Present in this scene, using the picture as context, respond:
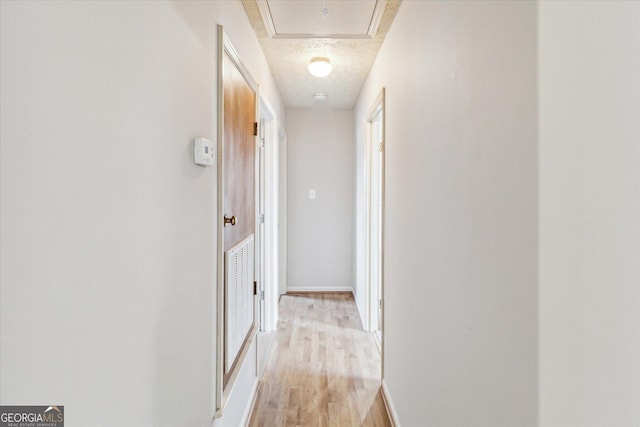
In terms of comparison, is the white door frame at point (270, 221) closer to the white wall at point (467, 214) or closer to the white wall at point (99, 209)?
the white wall at point (467, 214)

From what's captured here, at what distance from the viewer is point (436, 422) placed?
1322 millimetres

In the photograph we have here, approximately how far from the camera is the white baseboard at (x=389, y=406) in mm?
1962

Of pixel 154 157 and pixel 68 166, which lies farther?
pixel 154 157

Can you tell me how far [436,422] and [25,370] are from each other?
1.29 meters

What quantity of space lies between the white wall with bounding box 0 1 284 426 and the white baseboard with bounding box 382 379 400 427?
46.8 inches

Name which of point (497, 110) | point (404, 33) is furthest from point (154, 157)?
point (404, 33)

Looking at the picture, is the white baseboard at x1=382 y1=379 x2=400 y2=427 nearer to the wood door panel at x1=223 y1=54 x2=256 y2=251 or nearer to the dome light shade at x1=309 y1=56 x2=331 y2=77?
the wood door panel at x1=223 y1=54 x2=256 y2=251

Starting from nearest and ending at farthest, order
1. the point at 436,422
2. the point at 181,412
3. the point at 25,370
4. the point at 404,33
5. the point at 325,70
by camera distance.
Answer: the point at 25,370, the point at 181,412, the point at 436,422, the point at 404,33, the point at 325,70

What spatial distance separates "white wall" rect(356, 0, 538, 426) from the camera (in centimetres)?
75

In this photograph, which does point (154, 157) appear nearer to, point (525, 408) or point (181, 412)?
point (181, 412)

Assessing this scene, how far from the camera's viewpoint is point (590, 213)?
65 centimetres

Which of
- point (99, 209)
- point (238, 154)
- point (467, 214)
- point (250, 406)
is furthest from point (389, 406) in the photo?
point (99, 209)

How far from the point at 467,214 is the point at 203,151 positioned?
922 mm

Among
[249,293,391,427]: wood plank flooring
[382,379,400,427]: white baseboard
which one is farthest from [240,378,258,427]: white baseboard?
[382,379,400,427]: white baseboard
